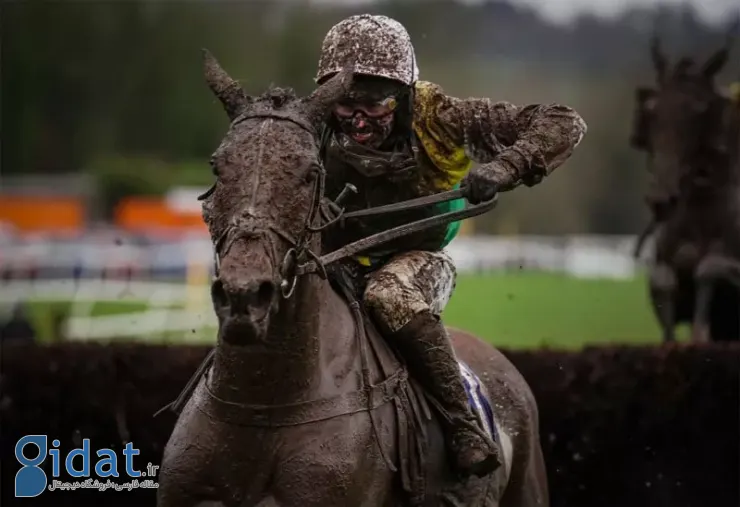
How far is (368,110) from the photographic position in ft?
14.2

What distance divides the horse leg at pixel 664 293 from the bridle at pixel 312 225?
7.55 metres

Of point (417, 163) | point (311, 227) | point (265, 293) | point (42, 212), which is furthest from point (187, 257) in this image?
point (265, 293)

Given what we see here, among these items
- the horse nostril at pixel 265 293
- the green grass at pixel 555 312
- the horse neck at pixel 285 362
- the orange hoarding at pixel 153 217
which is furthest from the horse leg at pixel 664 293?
the orange hoarding at pixel 153 217

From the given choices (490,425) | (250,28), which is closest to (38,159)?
(250,28)

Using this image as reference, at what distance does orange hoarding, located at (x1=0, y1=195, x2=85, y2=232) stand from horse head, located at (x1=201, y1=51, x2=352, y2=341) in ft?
51.2

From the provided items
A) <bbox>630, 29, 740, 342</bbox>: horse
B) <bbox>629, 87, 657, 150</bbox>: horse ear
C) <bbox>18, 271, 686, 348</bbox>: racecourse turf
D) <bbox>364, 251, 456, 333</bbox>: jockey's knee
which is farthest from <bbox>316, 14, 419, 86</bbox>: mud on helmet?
<bbox>18, 271, 686, 348</bbox>: racecourse turf

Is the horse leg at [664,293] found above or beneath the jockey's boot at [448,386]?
beneath

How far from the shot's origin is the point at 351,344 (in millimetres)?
3938

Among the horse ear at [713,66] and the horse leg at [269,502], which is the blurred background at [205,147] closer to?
the horse ear at [713,66]

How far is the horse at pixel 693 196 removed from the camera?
36.7 ft

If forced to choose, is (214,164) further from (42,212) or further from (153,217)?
(153,217)

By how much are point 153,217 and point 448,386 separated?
1890cm

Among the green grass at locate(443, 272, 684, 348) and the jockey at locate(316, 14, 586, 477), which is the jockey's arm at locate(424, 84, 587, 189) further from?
the green grass at locate(443, 272, 684, 348)

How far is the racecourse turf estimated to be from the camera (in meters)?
14.0
